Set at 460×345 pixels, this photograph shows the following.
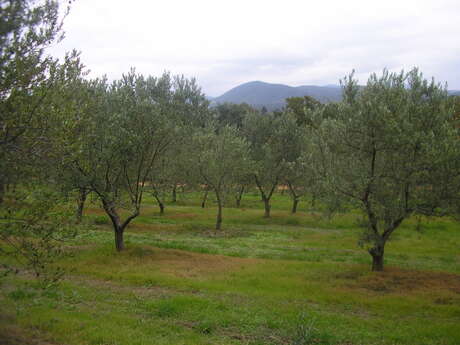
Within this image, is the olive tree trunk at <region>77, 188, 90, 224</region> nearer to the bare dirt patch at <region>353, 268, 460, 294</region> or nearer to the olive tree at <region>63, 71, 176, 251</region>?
the olive tree at <region>63, 71, 176, 251</region>

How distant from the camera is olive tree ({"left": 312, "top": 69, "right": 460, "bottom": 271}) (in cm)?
1802

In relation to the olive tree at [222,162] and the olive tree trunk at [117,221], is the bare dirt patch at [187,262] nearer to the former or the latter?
the olive tree trunk at [117,221]

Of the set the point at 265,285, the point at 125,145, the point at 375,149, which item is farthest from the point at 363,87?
the point at 125,145

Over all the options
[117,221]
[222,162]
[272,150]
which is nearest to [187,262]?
[117,221]

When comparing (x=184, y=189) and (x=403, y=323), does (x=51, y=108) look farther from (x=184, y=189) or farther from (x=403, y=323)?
(x=184, y=189)

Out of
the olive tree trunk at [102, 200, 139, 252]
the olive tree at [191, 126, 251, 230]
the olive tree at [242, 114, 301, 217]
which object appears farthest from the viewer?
the olive tree at [242, 114, 301, 217]

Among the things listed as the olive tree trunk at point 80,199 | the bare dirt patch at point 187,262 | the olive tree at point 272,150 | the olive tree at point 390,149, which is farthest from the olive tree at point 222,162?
the olive tree at point 390,149

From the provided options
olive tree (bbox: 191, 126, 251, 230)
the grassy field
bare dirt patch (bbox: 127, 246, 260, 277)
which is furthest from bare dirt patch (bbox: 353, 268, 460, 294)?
olive tree (bbox: 191, 126, 251, 230)

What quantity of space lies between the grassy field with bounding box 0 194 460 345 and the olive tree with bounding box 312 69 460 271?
8.16 ft

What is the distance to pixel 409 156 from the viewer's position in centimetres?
1888

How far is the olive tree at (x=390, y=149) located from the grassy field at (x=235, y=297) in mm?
2487

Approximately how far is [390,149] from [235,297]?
10754mm

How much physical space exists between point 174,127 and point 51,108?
1437 cm

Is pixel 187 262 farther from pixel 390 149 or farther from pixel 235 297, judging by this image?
pixel 390 149
